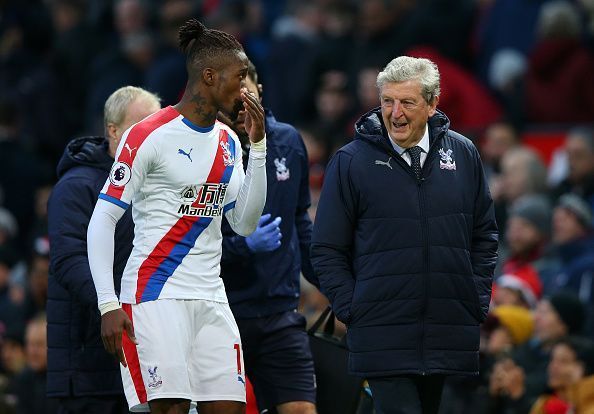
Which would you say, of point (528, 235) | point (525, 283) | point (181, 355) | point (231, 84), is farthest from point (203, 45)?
point (528, 235)

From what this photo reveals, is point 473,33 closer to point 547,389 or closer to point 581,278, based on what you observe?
point 581,278

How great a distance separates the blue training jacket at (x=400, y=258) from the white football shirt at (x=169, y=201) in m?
0.53

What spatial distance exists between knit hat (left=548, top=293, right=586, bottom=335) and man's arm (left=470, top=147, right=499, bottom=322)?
10.3 feet

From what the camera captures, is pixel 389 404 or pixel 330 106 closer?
pixel 389 404

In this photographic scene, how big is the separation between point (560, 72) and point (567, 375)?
438 cm

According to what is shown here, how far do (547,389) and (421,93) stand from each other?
351cm

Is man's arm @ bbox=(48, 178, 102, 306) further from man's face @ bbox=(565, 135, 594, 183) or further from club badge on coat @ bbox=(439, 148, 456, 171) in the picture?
man's face @ bbox=(565, 135, 594, 183)

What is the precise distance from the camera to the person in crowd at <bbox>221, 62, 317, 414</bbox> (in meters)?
7.79

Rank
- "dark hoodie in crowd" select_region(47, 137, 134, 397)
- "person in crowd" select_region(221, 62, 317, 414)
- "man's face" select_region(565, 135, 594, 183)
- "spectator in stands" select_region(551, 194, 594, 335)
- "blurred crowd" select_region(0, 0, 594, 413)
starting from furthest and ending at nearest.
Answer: "man's face" select_region(565, 135, 594, 183)
"spectator in stands" select_region(551, 194, 594, 335)
"blurred crowd" select_region(0, 0, 594, 413)
"person in crowd" select_region(221, 62, 317, 414)
"dark hoodie in crowd" select_region(47, 137, 134, 397)

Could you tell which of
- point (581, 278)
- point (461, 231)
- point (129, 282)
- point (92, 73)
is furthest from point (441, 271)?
point (92, 73)

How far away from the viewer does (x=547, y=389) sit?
9.67 metres

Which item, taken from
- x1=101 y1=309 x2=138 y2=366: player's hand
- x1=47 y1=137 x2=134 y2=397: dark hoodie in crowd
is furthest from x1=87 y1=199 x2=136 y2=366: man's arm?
x1=47 y1=137 x2=134 y2=397: dark hoodie in crowd

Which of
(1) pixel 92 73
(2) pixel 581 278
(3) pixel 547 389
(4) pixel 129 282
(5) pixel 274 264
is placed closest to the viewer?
(4) pixel 129 282

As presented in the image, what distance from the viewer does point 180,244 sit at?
659cm
